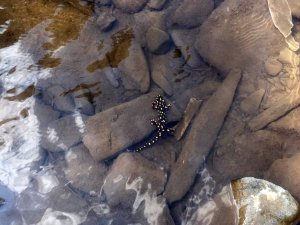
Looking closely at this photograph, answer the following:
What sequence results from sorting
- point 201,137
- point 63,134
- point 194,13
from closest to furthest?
point 201,137, point 63,134, point 194,13

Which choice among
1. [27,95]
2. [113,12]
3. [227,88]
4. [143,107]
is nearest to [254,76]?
[227,88]

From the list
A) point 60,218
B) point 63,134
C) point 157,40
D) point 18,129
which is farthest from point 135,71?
point 60,218

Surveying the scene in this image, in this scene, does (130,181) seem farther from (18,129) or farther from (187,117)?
(18,129)

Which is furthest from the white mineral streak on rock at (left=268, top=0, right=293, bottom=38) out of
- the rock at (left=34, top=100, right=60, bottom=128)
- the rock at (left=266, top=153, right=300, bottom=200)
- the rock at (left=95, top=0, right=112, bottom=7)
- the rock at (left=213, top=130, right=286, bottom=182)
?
the rock at (left=34, top=100, right=60, bottom=128)

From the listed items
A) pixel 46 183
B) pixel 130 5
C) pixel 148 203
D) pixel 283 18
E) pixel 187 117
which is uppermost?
pixel 283 18

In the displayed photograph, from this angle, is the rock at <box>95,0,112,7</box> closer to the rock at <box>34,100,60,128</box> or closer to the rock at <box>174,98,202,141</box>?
the rock at <box>34,100,60,128</box>
